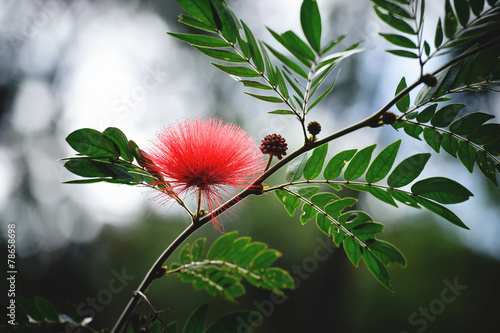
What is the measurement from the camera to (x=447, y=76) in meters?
0.77


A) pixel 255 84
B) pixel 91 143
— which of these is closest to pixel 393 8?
pixel 255 84

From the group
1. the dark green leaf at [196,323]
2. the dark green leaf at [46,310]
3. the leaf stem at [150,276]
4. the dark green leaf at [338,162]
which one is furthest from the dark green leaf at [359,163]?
the dark green leaf at [46,310]

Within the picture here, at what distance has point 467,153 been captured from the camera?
83 centimetres

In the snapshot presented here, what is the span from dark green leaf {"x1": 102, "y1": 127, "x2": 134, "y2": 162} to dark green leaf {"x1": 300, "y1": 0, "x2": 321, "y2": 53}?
575 millimetres

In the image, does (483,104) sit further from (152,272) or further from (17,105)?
(17,105)

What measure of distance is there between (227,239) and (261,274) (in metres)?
0.19

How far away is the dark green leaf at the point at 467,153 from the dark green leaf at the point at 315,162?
36cm

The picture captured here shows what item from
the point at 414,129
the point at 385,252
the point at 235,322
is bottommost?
the point at 235,322

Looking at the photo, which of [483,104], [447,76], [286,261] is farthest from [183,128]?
[286,261]

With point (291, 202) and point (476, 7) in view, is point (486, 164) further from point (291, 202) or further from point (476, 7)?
point (291, 202)

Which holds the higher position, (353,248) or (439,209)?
(439,209)

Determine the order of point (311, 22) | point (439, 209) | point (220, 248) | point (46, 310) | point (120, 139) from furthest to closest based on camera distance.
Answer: point (220, 248) < point (46, 310) < point (120, 139) < point (439, 209) < point (311, 22)

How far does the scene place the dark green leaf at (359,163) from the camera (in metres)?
0.88

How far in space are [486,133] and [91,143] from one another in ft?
3.45
